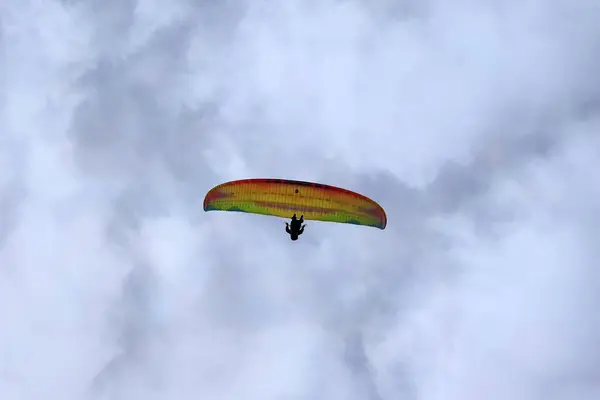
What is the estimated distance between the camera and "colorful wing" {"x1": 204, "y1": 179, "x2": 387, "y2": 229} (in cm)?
6097

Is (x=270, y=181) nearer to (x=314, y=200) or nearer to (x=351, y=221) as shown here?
(x=314, y=200)

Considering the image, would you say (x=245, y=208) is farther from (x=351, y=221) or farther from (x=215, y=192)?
(x=351, y=221)

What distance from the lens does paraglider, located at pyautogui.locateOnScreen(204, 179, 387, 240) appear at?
200 ft

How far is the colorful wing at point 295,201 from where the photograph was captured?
61.0 m

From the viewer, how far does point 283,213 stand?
64375mm

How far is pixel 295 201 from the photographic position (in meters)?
62.3

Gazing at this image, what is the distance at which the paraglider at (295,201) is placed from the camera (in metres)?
61.0

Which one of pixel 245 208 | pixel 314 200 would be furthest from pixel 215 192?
pixel 314 200

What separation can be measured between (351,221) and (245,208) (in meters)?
9.75

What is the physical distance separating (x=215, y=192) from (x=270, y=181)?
5634 millimetres

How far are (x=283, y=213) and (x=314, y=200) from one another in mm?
3755

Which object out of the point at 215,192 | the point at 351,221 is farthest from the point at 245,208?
the point at 351,221

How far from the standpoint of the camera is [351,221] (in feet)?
213

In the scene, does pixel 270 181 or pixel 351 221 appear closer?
pixel 270 181
